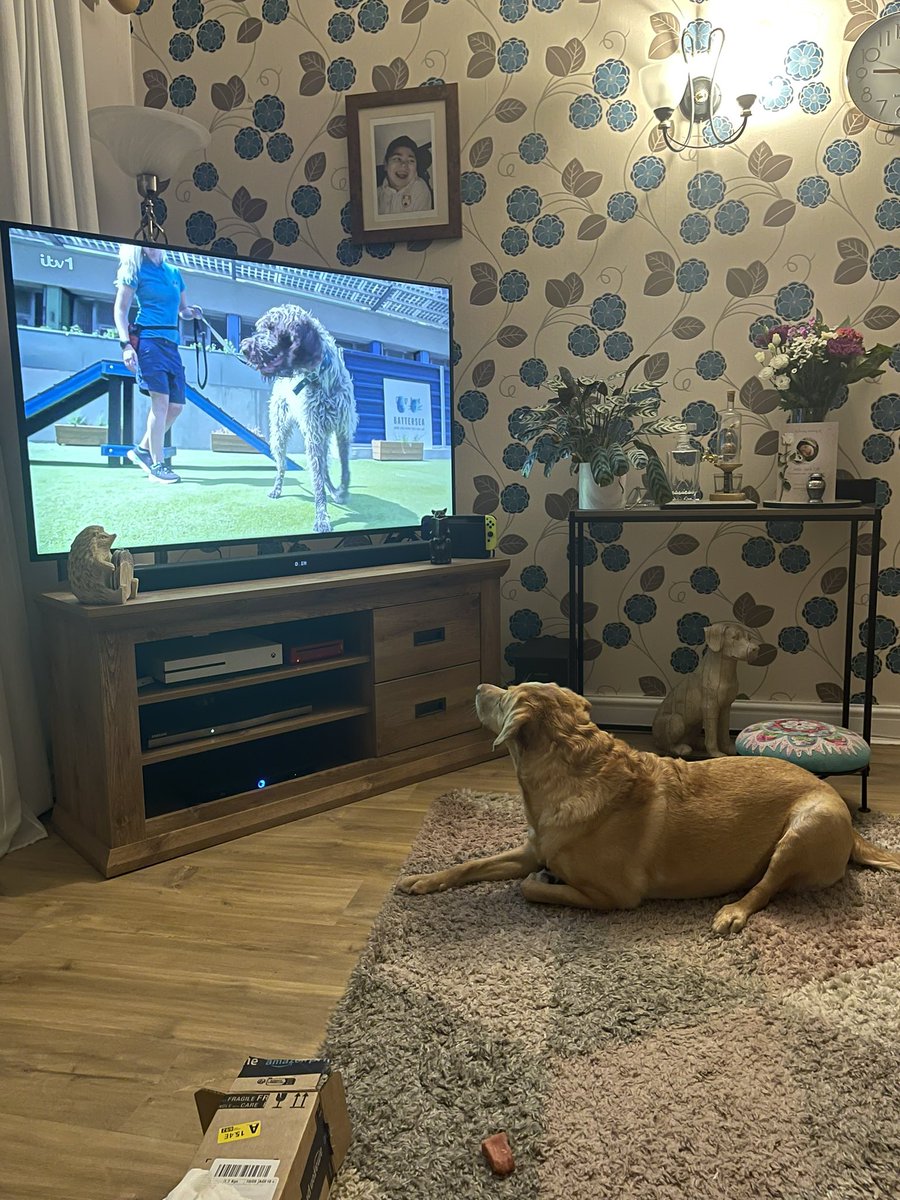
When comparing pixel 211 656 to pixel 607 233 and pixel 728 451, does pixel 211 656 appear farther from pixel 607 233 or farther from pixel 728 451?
pixel 607 233

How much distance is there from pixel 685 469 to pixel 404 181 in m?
1.46

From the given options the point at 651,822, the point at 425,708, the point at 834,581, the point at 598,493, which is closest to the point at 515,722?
the point at 651,822

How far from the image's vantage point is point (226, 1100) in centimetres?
115

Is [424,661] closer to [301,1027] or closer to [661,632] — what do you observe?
[661,632]

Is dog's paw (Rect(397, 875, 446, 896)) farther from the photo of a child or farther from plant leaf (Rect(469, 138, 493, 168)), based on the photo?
plant leaf (Rect(469, 138, 493, 168))

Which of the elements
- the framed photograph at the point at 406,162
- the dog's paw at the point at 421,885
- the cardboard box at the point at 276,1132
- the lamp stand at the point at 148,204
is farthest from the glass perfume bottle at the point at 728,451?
the cardboard box at the point at 276,1132

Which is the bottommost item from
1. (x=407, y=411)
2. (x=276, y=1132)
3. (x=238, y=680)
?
(x=276, y=1132)

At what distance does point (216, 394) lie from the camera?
262 centimetres

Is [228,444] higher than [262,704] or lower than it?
higher

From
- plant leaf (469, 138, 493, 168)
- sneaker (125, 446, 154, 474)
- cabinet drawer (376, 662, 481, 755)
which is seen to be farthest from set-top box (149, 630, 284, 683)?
plant leaf (469, 138, 493, 168)

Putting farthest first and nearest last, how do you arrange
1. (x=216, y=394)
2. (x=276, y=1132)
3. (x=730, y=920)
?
1. (x=216, y=394)
2. (x=730, y=920)
3. (x=276, y=1132)

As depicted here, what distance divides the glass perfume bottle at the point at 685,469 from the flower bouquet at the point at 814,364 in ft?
1.01

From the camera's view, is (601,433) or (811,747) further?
(601,433)

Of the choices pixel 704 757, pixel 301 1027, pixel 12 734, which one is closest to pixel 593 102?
pixel 704 757
